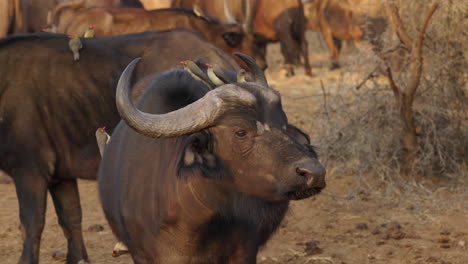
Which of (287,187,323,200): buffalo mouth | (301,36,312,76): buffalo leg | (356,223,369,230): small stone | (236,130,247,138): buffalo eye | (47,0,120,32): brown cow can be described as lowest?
(301,36,312,76): buffalo leg

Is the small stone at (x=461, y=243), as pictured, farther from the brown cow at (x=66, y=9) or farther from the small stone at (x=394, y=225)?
the brown cow at (x=66, y=9)

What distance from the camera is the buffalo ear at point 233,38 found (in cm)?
826

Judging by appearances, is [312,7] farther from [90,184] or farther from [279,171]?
[279,171]

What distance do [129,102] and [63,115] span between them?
2.48m

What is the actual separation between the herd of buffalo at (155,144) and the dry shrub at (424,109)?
2.82 metres

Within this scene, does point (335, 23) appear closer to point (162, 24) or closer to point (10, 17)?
point (10, 17)

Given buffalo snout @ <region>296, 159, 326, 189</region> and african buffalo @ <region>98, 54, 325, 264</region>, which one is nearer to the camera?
buffalo snout @ <region>296, 159, 326, 189</region>

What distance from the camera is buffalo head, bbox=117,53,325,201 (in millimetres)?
3178

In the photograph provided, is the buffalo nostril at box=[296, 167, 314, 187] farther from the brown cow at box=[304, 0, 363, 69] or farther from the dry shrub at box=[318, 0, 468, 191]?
the brown cow at box=[304, 0, 363, 69]

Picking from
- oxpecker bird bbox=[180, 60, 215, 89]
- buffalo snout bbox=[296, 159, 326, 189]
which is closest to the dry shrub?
oxpecker bird bbox=[180, 60, 215, 89]

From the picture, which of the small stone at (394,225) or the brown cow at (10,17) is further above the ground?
the small stone at (394,225)

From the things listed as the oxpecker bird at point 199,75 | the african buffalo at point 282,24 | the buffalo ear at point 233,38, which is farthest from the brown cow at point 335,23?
the oxpecker bird at point 199,75

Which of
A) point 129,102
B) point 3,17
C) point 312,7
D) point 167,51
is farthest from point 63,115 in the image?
point 312,7

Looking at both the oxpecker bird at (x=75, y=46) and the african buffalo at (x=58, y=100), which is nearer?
the african buffalo at (x=58, y=100)
